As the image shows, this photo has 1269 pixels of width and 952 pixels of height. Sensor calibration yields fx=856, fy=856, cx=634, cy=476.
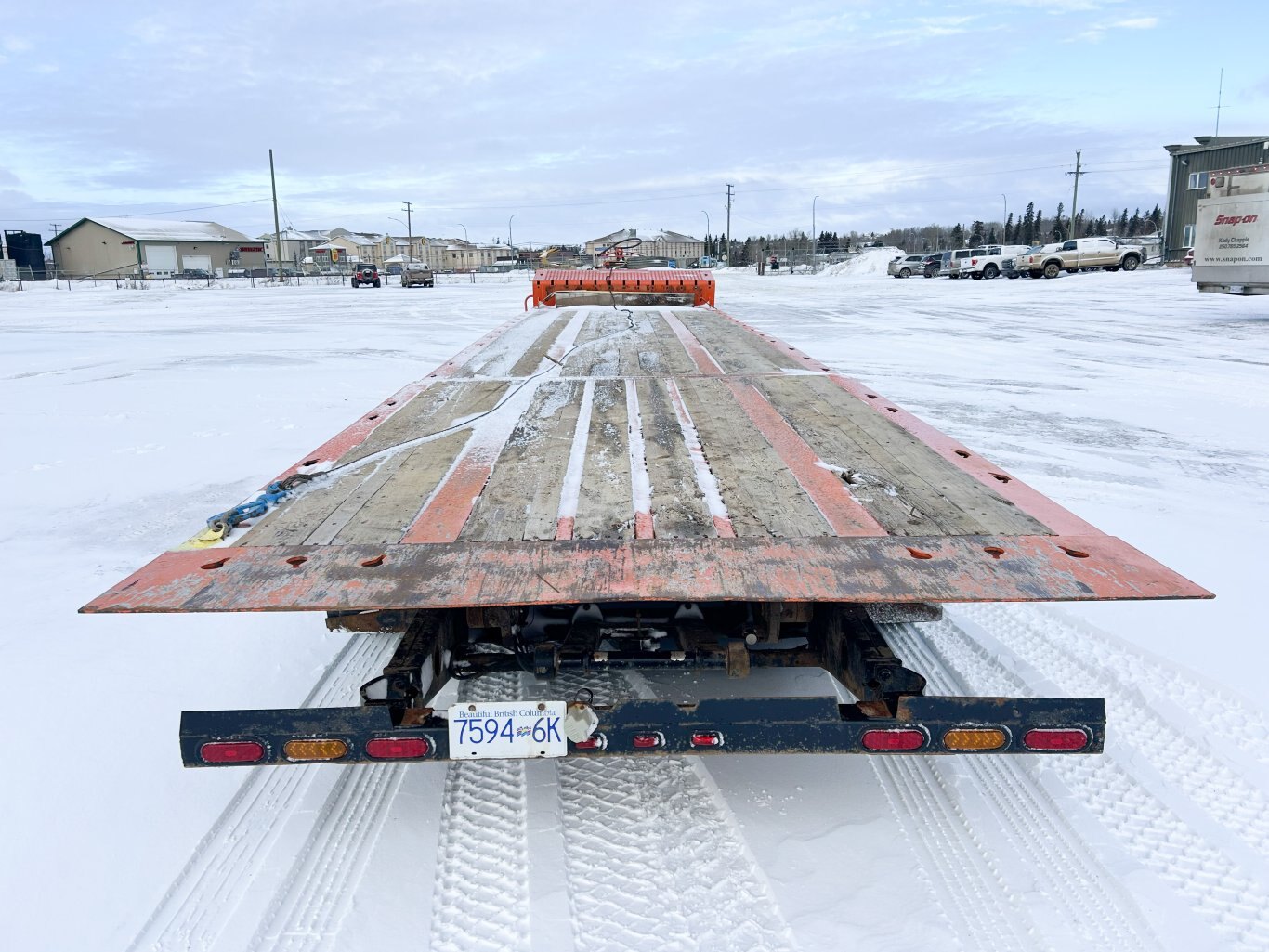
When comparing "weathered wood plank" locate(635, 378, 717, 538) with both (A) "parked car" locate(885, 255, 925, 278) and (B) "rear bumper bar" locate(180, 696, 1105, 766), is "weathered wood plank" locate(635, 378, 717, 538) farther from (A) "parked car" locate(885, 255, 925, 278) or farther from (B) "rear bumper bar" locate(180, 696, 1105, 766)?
(A) "parked car" locate(885, 255, 925, 278)

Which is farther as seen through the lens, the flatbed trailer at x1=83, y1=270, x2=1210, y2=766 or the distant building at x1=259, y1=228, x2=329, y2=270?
the distant building at x1=259, y1=228, x2=329, y2=270

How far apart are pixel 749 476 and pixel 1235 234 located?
1892cm

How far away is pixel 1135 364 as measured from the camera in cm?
1327

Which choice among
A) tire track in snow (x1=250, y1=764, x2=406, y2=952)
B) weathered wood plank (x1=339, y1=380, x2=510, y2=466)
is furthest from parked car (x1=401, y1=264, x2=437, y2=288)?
tire track in snow (x1=250, y1=764, x2=406, y2=952)

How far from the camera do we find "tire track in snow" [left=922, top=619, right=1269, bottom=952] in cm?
253

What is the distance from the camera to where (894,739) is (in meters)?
2.78

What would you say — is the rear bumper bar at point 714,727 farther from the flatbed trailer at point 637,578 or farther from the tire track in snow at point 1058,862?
the tire track in snow at point 1058,862

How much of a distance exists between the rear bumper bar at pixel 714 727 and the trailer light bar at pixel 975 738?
0.01 m

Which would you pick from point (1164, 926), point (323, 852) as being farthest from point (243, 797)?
point (1164, 926)

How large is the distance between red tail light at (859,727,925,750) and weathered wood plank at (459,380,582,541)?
1248mm

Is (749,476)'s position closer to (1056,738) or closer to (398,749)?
(1056,738)

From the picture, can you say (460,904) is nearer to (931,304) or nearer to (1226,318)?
(1226,318)

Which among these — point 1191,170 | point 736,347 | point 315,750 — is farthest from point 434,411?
point 1191,170

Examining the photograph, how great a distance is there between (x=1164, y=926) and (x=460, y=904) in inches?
82.1
